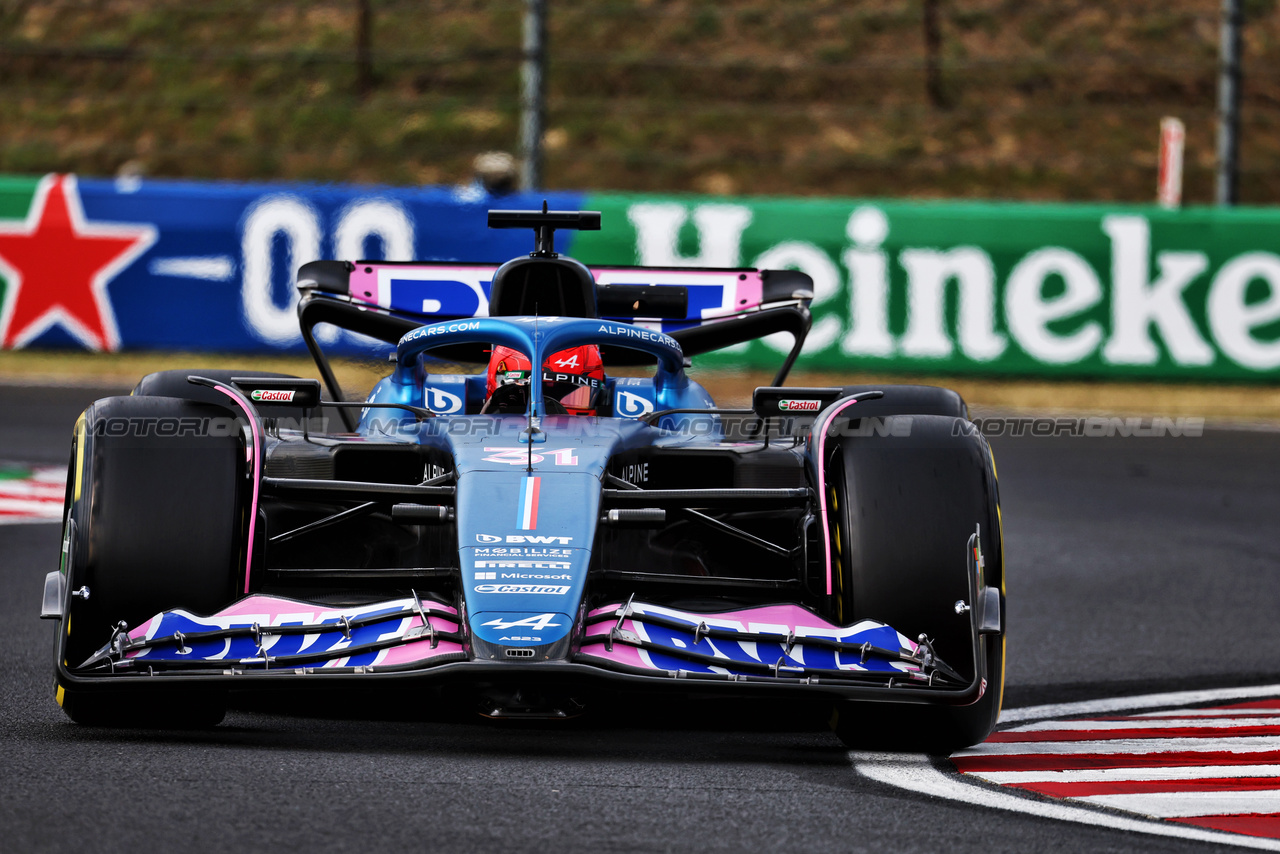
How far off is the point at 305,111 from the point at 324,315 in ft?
83.9

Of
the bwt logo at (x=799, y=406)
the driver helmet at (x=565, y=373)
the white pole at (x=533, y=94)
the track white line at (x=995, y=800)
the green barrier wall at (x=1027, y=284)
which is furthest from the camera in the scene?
the white pole at (x=533, y=94)

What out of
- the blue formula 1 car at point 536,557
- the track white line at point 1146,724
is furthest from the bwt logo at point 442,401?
the track white line at point 1146,724

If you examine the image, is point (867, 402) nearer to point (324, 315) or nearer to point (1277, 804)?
point (1277, 804)

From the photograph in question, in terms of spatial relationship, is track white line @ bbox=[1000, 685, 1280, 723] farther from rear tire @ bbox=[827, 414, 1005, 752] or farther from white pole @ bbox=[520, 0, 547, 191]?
white pole @ bbox=[520, 0, 547, 191]

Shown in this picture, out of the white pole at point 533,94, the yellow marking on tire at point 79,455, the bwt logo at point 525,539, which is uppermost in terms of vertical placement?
the white pole at point 533,94

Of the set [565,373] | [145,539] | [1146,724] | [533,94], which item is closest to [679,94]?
[533,94]

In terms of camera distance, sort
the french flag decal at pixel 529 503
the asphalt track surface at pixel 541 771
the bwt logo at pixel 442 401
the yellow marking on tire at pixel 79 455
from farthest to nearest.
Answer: the bwt logo at pixel 442 401, the yellow marking on tire at pixel 79 455, the french flag decal at pixel 529 503, the asphalt track surface at pixel 541 771

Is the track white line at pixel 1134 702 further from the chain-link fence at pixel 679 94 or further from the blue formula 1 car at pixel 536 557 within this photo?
the chain-link fence at pixel 679 94

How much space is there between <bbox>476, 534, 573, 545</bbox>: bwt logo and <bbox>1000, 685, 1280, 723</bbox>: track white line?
1602 millimetres

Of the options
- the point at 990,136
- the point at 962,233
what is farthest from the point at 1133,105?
the point at 962,233

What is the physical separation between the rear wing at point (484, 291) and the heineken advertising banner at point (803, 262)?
5.84 metres

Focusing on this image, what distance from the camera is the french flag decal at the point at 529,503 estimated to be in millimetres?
4883

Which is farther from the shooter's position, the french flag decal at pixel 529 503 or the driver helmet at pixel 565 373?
the driver helmet at pixel 565 373

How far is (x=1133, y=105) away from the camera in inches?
1284
